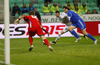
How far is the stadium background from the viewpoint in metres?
9.19

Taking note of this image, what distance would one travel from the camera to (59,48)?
1299 cm

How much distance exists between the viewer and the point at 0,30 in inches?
746

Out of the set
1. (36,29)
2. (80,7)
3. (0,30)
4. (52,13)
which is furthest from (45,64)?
(80,7)

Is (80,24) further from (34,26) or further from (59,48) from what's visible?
(34,26)

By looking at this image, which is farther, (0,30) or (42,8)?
(42,8)

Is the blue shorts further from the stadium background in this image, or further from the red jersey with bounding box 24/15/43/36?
the red jersey with bounding box 24/15/43/36

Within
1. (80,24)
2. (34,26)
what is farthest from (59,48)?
(80,24)

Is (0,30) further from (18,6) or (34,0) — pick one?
(34,0)

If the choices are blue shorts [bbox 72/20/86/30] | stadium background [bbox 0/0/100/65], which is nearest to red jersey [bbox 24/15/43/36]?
stadium background [bbox 0/0/100/65]

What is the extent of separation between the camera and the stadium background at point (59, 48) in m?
9.19

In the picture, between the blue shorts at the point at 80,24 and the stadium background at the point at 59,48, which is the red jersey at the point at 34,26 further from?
the blue shorts at the point at 80,24

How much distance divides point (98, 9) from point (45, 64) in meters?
16.7

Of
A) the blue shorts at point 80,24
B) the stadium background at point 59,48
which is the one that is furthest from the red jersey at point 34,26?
the blue shorts at point 80,24

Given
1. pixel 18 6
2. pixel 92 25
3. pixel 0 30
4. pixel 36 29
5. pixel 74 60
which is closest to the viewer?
pixel 74 60
